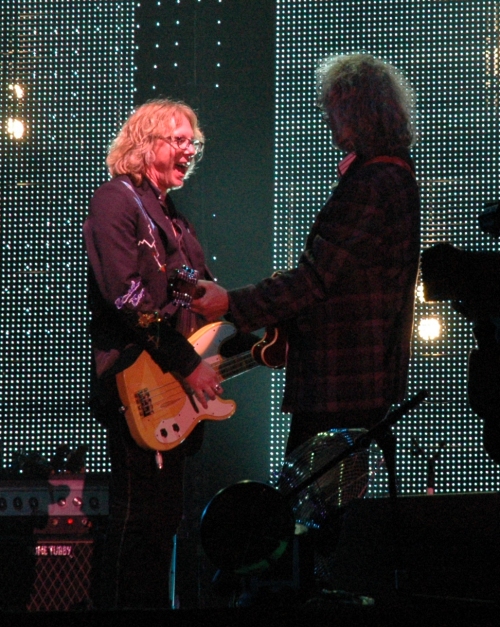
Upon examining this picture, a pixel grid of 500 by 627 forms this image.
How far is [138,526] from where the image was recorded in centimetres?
254

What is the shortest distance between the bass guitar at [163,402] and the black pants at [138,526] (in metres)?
0.05

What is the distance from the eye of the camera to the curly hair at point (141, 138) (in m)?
2.96

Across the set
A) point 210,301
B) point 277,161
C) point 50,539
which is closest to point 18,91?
point 277,161

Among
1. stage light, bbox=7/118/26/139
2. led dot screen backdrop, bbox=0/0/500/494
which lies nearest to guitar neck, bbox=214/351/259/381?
led dot screen backdrop, bbox=0/0/500/494

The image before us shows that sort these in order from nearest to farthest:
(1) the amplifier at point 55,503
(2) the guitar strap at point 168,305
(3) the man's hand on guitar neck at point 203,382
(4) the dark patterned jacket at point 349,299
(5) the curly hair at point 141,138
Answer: (4) the dark patterned jacket at point 349,299 → (3) the man's hand on guitar neck at point 203,382 → (2) the guitar strap at point 168,305 → (5) the curly hair at point 141,138 → (1) the amplifier at point 55,503

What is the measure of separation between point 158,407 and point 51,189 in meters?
3.24

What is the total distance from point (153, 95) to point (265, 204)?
3.02 ft

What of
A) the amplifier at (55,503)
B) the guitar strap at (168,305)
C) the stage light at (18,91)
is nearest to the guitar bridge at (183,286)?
the guitar strap at (168,305)

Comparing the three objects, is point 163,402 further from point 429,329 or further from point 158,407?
point 429,329

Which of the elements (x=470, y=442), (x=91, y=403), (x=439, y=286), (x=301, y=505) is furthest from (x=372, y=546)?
(x=470, y=442)

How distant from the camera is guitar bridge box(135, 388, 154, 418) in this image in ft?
8.45

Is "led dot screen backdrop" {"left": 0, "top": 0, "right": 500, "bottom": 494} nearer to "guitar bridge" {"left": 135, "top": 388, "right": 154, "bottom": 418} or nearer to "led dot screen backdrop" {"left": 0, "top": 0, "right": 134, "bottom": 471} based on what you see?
"led dot screen backdrop" {"left": 0, "top": 0, "right": 134, "bottom": 471}

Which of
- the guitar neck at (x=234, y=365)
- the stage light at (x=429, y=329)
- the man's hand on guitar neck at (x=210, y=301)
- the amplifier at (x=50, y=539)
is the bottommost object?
the amplifier at (x=50, y=539)

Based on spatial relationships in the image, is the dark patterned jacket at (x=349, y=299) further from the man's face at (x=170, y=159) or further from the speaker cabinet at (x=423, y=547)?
the man's face at (x=170, y=159)
